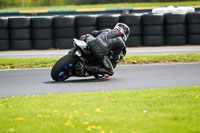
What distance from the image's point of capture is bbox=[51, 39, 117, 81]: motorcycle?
914 cm

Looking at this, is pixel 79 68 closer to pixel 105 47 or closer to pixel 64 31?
pixel 105 47

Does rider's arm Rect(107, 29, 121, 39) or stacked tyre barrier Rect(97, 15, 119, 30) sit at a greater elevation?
rider's arm Rect(107, 29, 121, 39)

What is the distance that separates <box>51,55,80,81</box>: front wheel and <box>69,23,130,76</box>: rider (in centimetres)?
38

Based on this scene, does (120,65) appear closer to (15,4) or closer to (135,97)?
(135,97)

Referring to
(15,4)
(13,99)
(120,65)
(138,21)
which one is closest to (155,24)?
(138,21)

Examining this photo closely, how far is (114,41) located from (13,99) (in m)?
2.82

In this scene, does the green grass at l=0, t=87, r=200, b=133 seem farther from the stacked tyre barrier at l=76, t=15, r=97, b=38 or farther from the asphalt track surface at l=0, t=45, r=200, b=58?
the stacked tyre barrier at l=76, t=15, r=97, b=38

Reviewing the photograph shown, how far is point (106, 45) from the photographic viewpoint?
9.59 meters

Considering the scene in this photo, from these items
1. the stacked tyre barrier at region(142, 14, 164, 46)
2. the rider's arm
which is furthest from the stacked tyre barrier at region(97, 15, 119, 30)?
the rider's arm

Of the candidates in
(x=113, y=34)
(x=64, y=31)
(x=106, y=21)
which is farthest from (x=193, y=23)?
(x=113, y=34)

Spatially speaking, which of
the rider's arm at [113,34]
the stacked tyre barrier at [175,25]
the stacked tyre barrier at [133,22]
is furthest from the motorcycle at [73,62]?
the stacked tyre barrier at [175,25]

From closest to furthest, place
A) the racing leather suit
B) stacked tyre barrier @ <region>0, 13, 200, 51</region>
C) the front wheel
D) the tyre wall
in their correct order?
1. the front wheel
2. the racing leather suit
3. the tyre wall
4. stacked tyre barrier @ <region>0, 13, 200, 51</region>

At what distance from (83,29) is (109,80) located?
7.10 metres

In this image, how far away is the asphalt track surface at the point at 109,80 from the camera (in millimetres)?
8906
